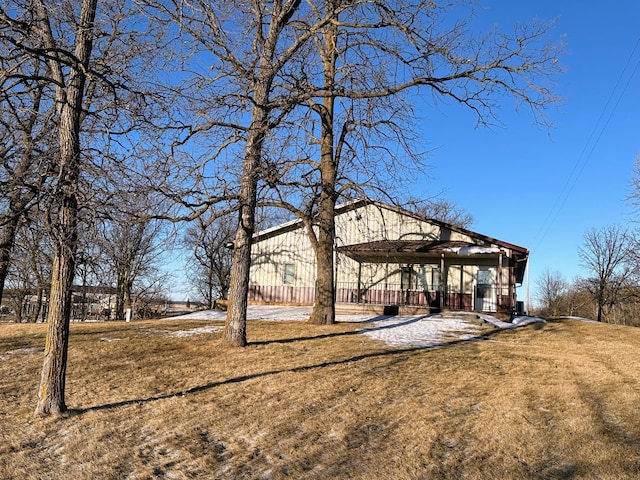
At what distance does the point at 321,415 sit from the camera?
6.51 meters

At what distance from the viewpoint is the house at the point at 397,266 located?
74.5 feet

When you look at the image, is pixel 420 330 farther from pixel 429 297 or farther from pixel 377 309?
pixel 429 297

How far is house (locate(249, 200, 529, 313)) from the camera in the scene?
894 inches

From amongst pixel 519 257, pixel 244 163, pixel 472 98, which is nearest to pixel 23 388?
pixel 244 163

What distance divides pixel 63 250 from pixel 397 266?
20398 mm

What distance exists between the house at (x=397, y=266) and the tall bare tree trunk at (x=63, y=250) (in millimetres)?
16172

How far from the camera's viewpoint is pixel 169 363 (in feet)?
32.1

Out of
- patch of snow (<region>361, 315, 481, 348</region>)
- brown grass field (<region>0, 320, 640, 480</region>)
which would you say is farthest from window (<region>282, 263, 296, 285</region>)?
brown grass field (<region>0, 320, 640, 480</region>)

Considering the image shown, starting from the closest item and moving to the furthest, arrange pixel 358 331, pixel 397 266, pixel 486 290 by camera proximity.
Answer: pixel 358 331, pixel 486 290, pixel 397 266

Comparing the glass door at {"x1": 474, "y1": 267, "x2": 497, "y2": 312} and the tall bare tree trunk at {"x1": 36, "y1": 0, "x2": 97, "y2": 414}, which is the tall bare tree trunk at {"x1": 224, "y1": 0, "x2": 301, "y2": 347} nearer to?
the tall bare tree trunk at {"x1": 36, "y1": 0, "x2": 97, "y2": 414}

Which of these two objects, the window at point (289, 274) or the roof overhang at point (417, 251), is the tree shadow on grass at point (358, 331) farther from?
the window at point (289, 274)

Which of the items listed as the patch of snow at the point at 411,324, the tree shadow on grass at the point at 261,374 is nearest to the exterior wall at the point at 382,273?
the patch of snow at the point at 411,324

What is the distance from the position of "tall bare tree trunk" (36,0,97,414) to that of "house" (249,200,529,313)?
16.2 meters

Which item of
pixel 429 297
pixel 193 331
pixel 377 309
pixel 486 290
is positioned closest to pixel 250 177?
pixel 193 331
